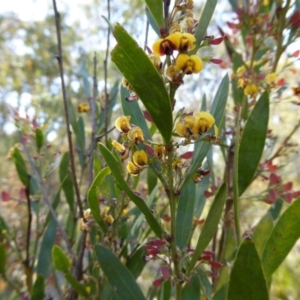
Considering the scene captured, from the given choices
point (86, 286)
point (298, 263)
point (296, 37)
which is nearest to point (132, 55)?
point (86, 286)

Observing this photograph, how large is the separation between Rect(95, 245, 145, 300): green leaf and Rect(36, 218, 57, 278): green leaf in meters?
0.35

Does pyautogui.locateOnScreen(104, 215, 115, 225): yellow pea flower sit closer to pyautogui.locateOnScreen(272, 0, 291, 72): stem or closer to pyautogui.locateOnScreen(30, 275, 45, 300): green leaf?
pyautogui.locateOnScreen(30, 275, 45, 300): green leaf

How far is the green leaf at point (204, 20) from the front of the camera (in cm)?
43

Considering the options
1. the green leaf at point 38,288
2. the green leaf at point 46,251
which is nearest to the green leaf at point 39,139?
the green leaf at point 46,251

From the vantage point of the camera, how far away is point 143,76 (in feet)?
1.22

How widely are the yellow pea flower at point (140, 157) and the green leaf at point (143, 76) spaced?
0.04 meters

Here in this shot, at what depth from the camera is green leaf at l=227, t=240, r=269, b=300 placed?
0.35 metres

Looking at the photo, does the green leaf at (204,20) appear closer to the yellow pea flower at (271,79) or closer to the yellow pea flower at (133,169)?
the yellow pea flower at (133,169)

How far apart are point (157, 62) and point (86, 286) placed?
1.29ft

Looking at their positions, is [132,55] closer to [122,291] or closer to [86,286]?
[122,291]

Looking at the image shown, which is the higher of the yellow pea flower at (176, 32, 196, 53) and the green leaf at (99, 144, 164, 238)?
the yellow pea flower at (176, 32, 196, 53)

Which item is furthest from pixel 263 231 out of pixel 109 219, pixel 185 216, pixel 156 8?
pixel 156 8

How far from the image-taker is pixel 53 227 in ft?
2.71

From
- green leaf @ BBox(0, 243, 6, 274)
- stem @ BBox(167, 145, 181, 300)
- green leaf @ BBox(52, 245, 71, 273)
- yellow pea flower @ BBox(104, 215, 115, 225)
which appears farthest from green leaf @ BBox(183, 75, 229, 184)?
green leaf @ BBox(0, 243, 6, 274)
